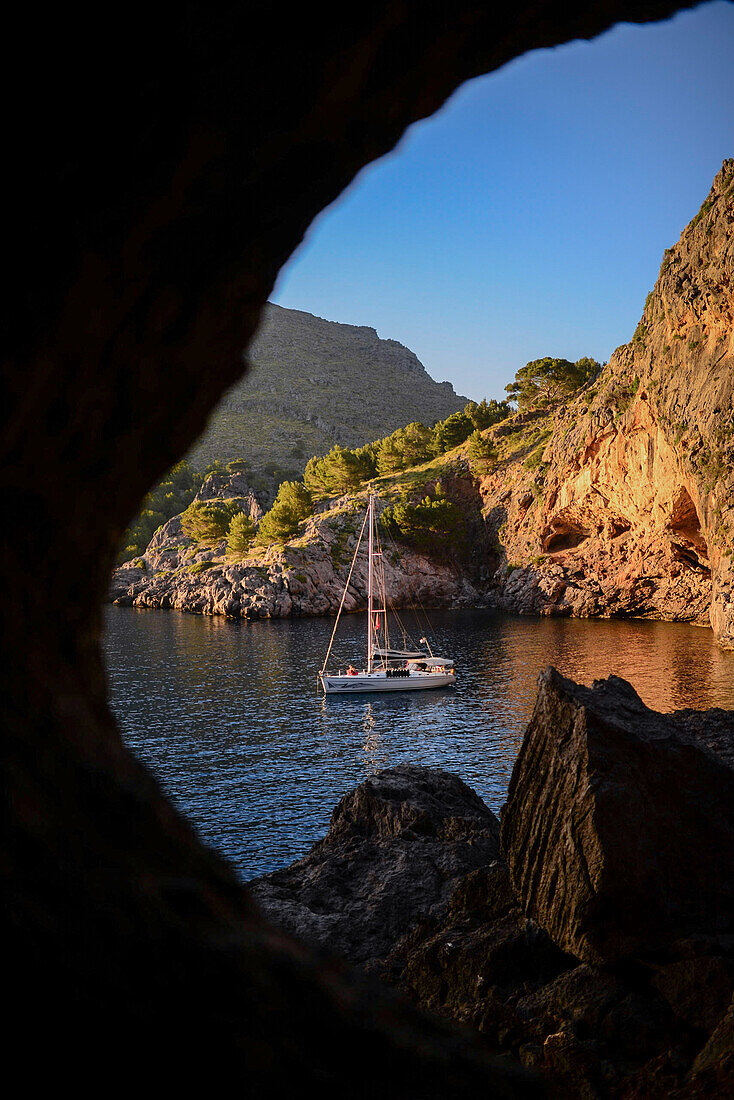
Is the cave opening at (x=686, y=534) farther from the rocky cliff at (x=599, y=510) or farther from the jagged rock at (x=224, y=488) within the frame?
the jagged rock at (x=224, y=488)

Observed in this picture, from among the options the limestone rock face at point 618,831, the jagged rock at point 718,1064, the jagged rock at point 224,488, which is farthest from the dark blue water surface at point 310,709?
the jagged rock at point 224,488

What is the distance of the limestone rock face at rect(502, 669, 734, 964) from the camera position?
362 inches

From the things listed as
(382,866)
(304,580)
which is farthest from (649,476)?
(382,866)

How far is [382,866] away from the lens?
16.1 m

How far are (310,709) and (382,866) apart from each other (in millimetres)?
24982

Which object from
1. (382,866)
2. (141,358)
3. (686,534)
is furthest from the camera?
(686,534)

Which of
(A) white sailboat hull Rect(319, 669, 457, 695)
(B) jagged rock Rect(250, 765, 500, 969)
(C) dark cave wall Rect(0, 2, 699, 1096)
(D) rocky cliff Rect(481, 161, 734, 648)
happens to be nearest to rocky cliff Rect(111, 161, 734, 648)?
(D) rocky cliff Rect(481, 161, 734, 648)

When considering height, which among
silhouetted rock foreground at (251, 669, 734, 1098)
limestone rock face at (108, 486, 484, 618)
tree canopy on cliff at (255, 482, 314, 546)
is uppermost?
tree canopy on cliff at (255, 482, 314, 546)

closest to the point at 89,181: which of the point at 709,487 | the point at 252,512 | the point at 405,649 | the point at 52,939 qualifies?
the point at 52,939

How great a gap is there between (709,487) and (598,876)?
55878 millimetres

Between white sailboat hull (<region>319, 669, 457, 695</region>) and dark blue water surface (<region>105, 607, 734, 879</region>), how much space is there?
782 millimetres

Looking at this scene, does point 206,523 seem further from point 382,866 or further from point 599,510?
point 382,866

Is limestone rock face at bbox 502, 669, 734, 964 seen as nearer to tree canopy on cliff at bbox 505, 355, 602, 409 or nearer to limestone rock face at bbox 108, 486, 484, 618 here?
limestone rock face at bbox 108, 486, 484, 618

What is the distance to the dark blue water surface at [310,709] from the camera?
27.2m
